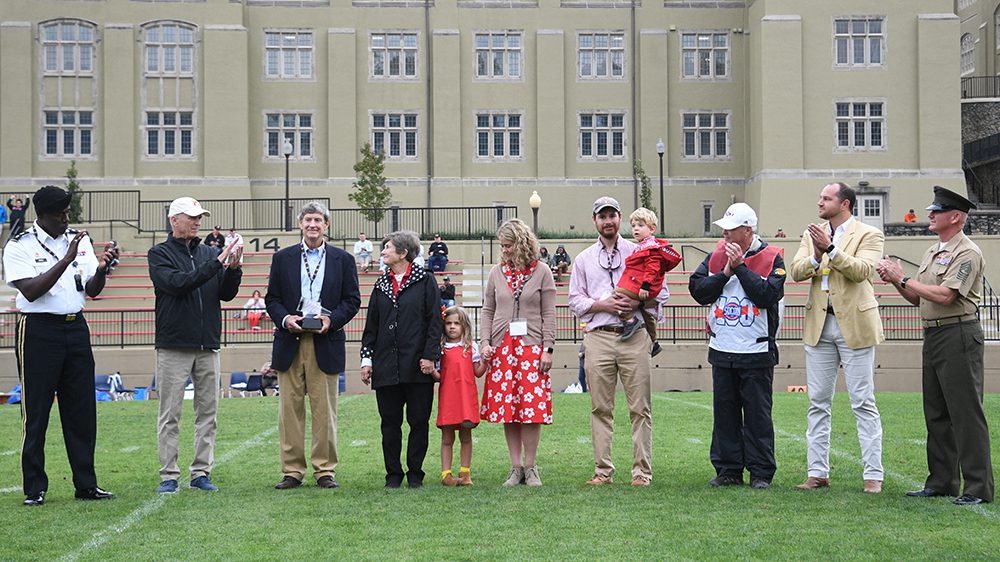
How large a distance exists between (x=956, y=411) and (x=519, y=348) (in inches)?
130

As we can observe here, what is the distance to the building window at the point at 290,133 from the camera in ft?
161

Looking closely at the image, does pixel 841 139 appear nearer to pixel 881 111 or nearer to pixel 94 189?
pixel 881 111

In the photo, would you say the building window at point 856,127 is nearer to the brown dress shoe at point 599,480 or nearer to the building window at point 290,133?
the building window at point 290,133

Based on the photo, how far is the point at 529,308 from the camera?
990 cm

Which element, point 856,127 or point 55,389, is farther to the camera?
point 856,127

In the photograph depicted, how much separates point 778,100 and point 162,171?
79.2 feet

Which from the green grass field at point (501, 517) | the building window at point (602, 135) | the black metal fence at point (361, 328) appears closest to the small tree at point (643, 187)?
the building window at point (602, 135)

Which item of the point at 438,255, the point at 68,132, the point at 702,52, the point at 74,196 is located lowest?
the point at 438,255

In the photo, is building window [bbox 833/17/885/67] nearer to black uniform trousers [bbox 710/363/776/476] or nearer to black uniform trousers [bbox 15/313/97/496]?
black uniform trousers [bbox 710/363/776/476]

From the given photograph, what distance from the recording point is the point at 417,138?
49.6 metres

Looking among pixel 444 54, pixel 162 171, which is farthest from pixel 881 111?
pixel 162 171

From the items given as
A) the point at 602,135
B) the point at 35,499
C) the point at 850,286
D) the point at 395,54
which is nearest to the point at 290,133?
the point at 395,54

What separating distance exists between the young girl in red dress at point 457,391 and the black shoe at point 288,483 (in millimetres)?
1182

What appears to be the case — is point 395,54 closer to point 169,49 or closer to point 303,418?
point 169,49
